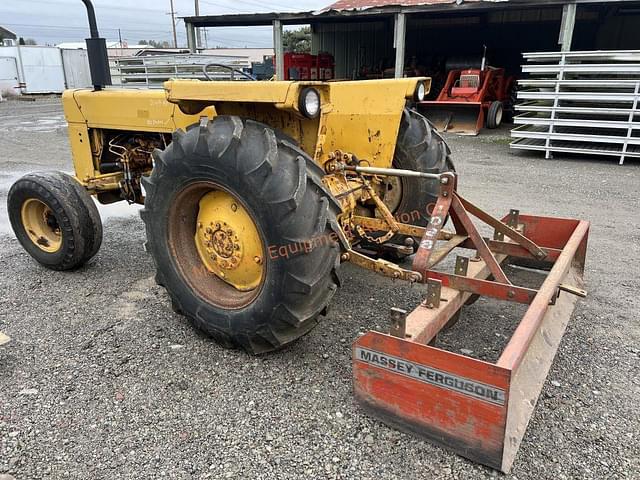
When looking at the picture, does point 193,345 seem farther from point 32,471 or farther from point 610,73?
point 610,73

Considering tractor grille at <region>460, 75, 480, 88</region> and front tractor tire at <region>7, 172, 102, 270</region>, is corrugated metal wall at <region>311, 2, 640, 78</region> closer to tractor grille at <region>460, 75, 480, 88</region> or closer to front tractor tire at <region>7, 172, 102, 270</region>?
tractor grille at <region>460, 75, 480, 88</region>

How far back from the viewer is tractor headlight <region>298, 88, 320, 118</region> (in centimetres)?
237

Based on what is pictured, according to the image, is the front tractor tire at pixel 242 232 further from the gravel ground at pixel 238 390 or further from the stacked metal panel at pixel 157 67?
the stacked metal panel at pixel 157 67

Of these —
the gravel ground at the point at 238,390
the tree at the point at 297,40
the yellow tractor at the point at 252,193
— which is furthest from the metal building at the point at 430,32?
the tree at the point at 297,40

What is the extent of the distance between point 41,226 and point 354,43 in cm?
1567

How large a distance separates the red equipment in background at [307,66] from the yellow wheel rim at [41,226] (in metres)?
12.0

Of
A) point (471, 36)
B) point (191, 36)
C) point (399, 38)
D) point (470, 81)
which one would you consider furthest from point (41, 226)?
point (471, 36)

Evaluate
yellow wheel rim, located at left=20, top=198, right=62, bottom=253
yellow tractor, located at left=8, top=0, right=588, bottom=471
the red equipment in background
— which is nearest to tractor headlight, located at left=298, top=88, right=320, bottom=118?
yellow tractor, located at left=8, top=0, right=588, bottom=471

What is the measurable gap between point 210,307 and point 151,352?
42cm

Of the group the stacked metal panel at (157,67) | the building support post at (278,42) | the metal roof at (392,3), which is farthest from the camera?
the building support post at (278,42)

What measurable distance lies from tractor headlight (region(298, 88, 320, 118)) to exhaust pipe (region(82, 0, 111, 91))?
216cm

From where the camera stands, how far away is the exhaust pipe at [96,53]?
372 centimetres

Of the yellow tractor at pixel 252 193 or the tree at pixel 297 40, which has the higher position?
the tree at pixel 297 40

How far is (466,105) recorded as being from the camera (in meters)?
11.3
